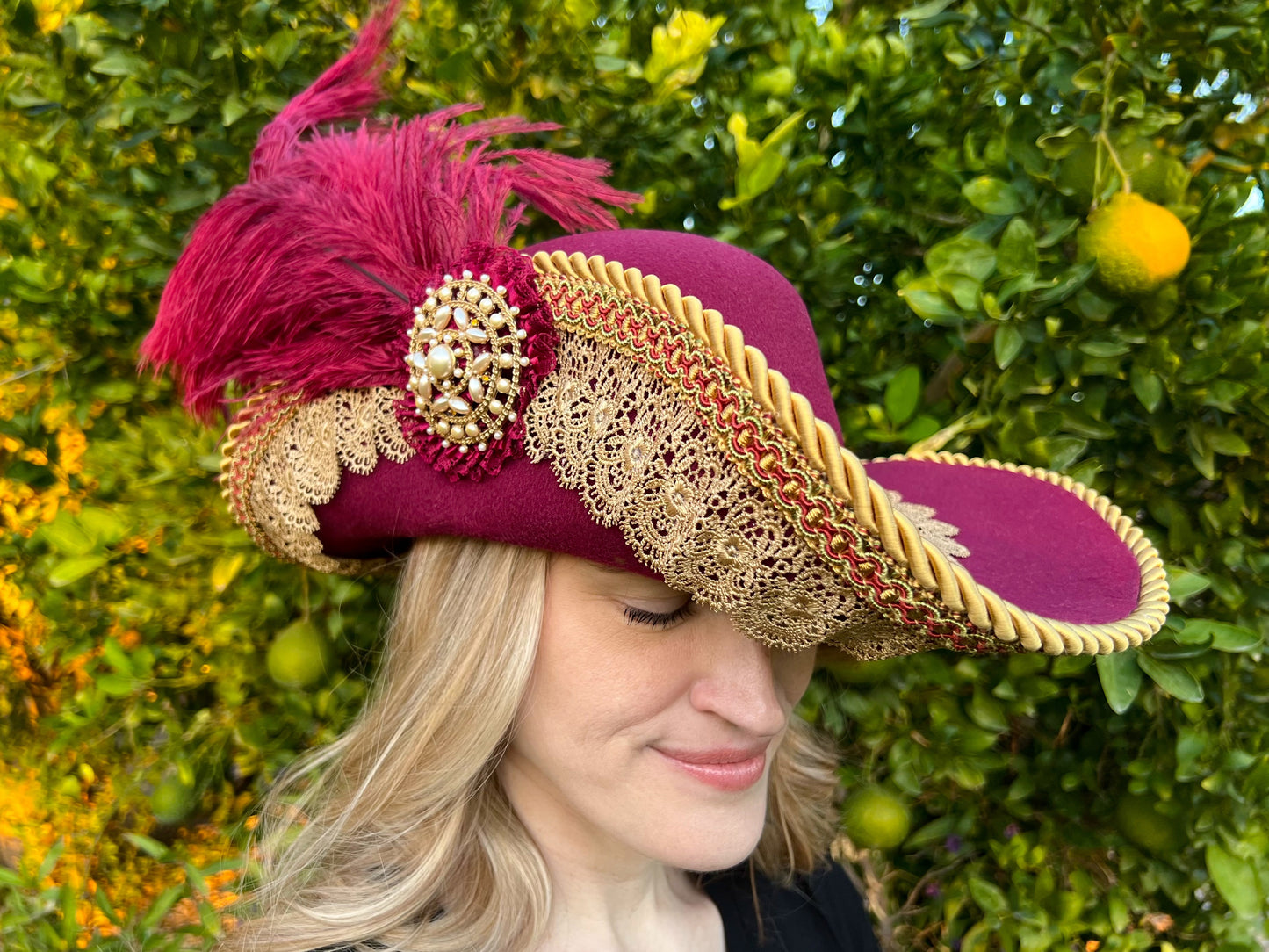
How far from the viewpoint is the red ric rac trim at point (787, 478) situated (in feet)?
2.29

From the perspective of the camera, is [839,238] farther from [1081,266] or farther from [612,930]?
[612,930]

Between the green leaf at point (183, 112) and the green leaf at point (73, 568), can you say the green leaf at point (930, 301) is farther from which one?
the green leaf at point (73, 568)

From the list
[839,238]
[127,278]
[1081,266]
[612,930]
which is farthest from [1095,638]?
[127,278]

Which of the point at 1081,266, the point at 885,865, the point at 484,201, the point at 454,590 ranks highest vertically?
the point at 484,201

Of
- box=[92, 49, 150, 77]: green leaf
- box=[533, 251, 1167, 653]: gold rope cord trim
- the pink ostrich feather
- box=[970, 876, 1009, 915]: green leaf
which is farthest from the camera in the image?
box=[970, 876, 1009, 915]: green leaf

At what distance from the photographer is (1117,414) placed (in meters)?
1.39

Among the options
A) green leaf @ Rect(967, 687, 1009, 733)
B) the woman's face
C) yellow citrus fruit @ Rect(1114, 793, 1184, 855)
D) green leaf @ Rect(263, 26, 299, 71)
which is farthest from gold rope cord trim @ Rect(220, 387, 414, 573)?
yellow citrus fruit @ Rect(1114, 793, 1184, 855)

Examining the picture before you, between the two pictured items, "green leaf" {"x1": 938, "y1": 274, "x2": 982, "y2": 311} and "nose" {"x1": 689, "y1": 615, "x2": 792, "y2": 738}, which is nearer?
"nose" {"x1": 689, "y1": 615, "x2": 792, "y2": 738}

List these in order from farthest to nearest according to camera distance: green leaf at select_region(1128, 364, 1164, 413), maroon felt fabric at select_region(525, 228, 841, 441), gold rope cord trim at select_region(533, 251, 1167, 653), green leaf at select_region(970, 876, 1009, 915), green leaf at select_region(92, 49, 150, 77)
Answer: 1. green leaf at select_region(970, 876, 1009, 915)
2. green leaf at select_region(92, 49, 150, 77)
3. green leaf at select_region(1128, 364, 1164, 413)
4. maroon felt fabric at select_region(525, 228, 841, 441)
5. gold rope cord trim at select_region(533, 251, 1167, 653)

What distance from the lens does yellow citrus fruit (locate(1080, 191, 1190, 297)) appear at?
1137mm

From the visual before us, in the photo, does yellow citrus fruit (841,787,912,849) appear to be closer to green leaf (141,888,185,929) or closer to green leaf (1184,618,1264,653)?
green leaf (1184,618,1264,653)

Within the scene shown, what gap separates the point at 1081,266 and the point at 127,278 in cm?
159

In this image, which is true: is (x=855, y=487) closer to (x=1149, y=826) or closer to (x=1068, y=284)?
(x=1068, y=284)

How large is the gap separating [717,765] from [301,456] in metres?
0.63
